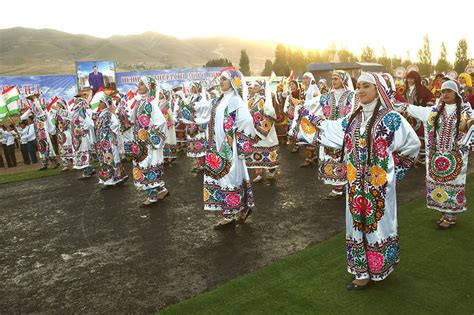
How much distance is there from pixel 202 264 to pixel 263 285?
0.89m

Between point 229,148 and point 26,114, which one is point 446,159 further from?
point 26,114

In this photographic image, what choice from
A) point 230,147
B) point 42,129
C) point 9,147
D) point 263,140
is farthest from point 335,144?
point 9,147

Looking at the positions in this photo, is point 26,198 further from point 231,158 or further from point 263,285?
point 263,285

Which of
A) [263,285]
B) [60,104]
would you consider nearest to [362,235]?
[263,285]

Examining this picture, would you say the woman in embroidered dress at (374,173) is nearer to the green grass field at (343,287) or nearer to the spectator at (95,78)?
the green grass field at (343,287)

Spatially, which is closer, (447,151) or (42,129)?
(447,151)

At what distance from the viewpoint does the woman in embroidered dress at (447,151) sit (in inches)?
194

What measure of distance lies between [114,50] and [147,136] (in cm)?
13795

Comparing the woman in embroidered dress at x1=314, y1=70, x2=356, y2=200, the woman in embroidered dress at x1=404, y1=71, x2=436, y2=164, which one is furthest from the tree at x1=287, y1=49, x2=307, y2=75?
the woman in embroidered dress at x1=314, y1=70, x2=356, y2=200

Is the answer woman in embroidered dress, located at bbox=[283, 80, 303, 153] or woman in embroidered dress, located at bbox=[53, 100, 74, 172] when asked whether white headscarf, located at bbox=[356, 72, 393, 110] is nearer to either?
woman in embroidered dress, located at bbox=[283, 80, 303, 153]

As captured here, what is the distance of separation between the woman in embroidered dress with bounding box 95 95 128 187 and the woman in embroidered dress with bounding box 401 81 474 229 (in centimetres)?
578

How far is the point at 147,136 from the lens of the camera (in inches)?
263

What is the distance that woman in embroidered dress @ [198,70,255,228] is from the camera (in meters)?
5.36

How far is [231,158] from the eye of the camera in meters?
5.37
